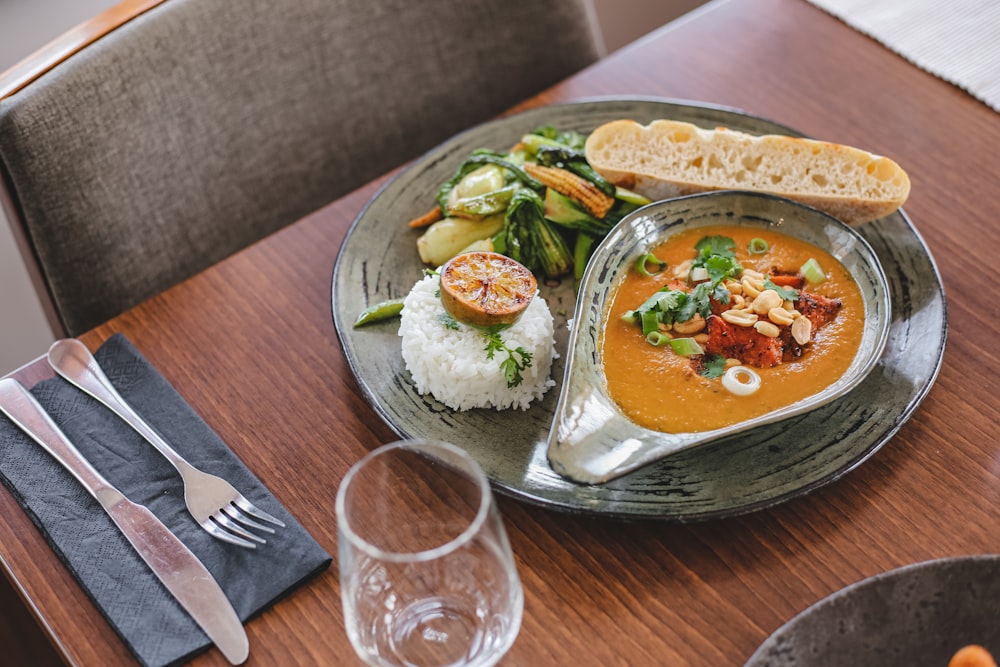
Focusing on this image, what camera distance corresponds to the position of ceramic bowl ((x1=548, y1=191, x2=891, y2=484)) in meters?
1.14

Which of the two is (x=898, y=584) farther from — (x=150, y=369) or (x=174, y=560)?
(x=150, y=369)

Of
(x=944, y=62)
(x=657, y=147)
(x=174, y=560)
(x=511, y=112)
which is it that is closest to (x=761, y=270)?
(x=657, y=147)

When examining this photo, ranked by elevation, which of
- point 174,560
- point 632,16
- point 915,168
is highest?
point 174,560

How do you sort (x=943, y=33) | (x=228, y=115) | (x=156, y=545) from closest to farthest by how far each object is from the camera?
(x=156, y=545) < (x=228, y=115) < (x=943, y=33)

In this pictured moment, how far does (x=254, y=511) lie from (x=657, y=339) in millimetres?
586

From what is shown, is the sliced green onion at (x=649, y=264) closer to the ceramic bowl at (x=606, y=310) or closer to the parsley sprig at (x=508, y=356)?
the ceramic bowl at (x=606, y=310)

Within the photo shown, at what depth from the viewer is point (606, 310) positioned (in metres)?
1.41

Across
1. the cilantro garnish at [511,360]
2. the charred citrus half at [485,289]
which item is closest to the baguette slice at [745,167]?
the charred citrus half at [485,289]

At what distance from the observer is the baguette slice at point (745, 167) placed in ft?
4.94

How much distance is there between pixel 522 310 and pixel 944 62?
112 centimetres

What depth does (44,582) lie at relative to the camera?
1188 mm

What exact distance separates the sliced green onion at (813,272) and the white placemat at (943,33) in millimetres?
672

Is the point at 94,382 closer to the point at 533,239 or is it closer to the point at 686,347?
the point at 533,239

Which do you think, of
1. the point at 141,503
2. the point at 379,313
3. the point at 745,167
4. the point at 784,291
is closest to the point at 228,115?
the point at 379,313
